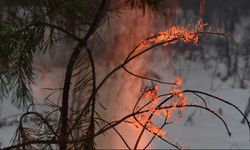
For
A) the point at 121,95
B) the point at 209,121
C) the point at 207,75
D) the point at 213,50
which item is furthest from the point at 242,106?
the point at 213,50

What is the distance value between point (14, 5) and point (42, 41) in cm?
8

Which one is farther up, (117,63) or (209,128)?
(117,63)

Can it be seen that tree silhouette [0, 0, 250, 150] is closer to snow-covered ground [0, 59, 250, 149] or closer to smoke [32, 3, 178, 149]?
snow-covered ground [0, 59, 250, 149]

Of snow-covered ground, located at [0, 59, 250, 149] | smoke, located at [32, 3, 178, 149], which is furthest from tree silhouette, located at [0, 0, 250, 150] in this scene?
smoke, located at [32, 3, 178, 149]

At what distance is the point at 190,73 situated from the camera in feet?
26.3

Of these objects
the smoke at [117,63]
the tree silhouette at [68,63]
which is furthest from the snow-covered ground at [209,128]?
the tree silhouette at [68,63]

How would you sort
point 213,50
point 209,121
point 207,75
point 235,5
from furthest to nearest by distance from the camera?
point 235,5
point 213,50
point 207,75
point 209,121

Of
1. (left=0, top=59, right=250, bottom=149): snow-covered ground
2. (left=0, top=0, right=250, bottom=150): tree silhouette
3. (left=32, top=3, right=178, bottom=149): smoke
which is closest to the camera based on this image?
(left=0, top=0, right=250, bottom=150): tree silhouette

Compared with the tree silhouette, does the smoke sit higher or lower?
higher

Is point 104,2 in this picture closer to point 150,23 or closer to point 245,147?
point 245,147

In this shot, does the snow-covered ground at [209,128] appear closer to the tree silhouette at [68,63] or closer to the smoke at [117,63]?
the smoke at [117,63]

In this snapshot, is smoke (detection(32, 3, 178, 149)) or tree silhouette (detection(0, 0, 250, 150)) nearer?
tree silhouette (detection(0, 0, 250, 150))

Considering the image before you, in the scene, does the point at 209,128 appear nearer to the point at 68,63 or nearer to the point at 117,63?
the point at 117,63

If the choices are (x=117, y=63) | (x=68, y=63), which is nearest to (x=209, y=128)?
(x=117, y=63)
